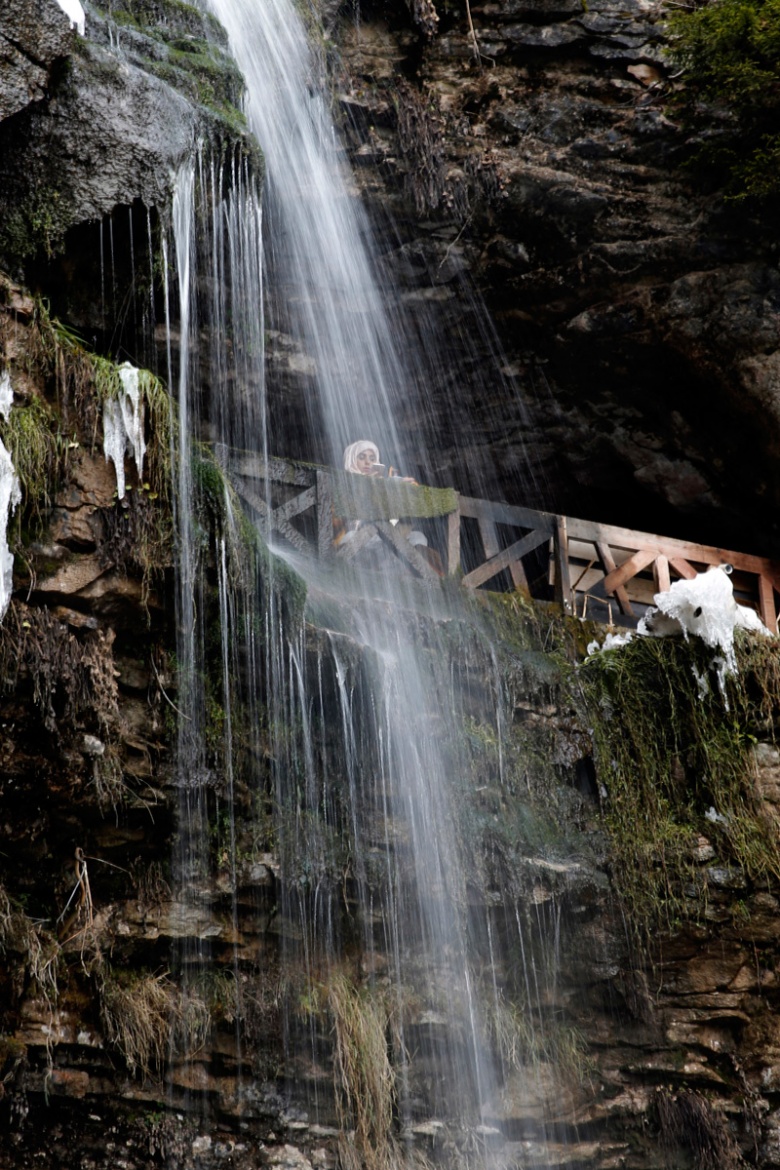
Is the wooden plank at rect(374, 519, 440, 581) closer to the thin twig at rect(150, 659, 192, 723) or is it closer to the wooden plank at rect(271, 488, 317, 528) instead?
the wooden plank at rect(271, 488, 317, 528)

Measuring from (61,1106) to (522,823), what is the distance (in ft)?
12.1

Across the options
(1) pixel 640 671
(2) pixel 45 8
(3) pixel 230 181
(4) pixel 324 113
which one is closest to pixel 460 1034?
(1) pixel 640 671

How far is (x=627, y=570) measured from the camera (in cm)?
1014

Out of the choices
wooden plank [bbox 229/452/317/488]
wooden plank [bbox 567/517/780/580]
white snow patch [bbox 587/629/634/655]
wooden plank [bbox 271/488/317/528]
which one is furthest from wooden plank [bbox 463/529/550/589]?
wooden plank [bbox 229/452/317/488]

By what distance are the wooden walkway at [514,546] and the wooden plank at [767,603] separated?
0.01m

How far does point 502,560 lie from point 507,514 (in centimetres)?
52

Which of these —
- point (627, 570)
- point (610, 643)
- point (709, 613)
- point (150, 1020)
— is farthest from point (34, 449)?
point (627, 570)

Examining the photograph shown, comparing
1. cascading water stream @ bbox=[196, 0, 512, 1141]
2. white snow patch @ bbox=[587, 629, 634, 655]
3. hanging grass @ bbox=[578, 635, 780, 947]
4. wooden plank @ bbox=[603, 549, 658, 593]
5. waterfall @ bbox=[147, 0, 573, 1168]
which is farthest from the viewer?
wooden plank @ bbox=[603, 549, 658, 593]

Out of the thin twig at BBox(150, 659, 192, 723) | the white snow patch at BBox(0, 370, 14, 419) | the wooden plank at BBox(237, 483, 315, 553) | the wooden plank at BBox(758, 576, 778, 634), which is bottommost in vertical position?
the wooden plank at BBox(758, 576, 778, 634)

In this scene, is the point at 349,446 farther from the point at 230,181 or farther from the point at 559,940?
the point at 559,940

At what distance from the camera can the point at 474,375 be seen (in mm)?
11570

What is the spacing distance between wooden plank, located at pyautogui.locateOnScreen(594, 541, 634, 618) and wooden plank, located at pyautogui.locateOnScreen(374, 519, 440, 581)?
6.38 ft

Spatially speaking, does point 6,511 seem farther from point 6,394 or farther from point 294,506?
point 294,506

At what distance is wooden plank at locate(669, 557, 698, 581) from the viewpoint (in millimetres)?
10312
